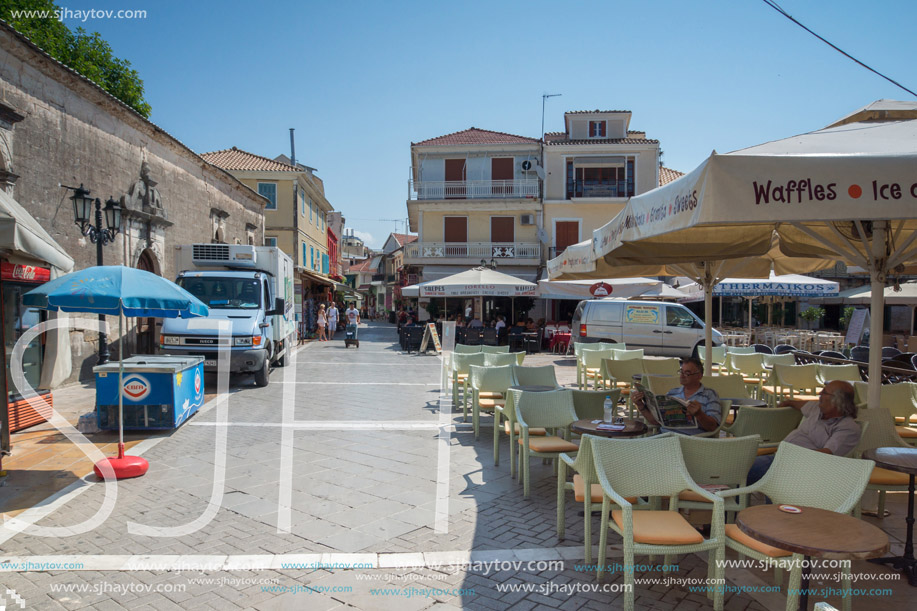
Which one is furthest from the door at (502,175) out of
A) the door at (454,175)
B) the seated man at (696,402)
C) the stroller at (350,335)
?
the seated man at (696,402)

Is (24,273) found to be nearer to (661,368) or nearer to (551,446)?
(551,446)

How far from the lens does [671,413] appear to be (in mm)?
4754

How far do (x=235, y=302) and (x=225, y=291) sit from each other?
0.31 metres

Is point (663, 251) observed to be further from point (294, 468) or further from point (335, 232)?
point (335, 232)

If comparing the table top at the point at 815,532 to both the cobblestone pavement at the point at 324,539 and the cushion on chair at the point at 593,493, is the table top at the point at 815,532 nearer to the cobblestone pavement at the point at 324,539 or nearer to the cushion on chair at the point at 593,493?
the cobblestone pavement at the point at 324,539

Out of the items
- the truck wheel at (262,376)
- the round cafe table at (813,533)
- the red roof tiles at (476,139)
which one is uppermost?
the red roof tiles at (476,139)

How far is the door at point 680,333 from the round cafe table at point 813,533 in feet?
44.1

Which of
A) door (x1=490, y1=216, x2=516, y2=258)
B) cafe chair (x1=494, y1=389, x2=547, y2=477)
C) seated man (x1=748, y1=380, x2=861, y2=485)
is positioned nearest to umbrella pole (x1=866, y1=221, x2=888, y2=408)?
seated man (x1=748, y1=380, x2=861, y2=485)

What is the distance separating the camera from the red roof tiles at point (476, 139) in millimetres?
28591

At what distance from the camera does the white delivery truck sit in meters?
9.98

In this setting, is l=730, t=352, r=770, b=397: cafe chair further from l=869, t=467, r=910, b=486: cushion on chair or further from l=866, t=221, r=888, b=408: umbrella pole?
l=869, t=467, r=910, b=486: cushion on chair

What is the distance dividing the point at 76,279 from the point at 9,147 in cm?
530

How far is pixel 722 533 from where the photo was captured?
3037 mm

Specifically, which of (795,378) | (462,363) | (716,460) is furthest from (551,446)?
(795,378)
